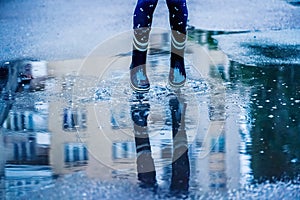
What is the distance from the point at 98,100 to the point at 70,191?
163 centimetres

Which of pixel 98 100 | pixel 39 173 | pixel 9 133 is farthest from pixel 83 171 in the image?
pixel 98 100

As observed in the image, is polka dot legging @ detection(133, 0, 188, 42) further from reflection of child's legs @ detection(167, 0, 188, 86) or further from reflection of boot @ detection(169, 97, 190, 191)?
reflection of boot @ detection(169, 97, 190, 191)

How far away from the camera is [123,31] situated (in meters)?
7.70

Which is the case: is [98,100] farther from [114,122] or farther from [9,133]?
[9,133]

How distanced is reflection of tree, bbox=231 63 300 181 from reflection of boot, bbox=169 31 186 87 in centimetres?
46

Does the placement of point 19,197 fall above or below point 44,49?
below

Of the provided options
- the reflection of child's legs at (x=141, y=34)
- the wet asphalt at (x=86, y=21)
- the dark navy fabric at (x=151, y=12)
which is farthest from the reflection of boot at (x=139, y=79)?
the wet asphalt at (x=86, y=21)

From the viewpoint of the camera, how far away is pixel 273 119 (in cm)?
461

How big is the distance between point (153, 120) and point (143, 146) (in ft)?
1.51

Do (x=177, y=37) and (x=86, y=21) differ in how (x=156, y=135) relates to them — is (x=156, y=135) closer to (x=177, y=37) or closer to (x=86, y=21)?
(x=177, y=37)

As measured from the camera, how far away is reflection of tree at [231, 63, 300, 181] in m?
3.85

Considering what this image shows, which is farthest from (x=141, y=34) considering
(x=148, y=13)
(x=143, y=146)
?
(x=143, y=146)

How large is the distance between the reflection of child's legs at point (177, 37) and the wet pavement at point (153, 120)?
100 millimetres

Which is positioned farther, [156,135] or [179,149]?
[156,135]
